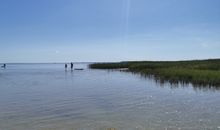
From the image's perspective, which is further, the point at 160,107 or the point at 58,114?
the point at 160,107

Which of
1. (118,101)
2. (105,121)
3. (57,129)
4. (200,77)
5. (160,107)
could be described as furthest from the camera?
(200,77)

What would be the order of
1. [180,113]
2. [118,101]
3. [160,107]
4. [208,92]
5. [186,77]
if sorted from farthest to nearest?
1. [186,77]
2. [208,92]
3. [118,101]
4. [160,107]
5. [180,113]

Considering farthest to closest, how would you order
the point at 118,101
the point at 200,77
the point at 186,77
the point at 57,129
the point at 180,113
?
the point at 186,77
the point at 200,77
the point at 118,101
the point at 180,113
the point at 57,129

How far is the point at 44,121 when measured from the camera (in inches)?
540

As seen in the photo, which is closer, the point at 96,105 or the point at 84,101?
the point at 96,105

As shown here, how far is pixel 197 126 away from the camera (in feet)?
41.1

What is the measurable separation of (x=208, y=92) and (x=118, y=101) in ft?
24.4

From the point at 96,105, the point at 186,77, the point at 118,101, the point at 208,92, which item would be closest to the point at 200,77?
the point at 186,77

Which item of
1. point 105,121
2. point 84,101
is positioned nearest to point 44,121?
point 105,121

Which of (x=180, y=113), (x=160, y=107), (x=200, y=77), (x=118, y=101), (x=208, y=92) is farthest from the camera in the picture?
(x=200, y=77)

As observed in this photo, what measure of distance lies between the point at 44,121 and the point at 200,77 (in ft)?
63.8

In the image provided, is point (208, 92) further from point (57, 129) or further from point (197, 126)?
point (57, 129)

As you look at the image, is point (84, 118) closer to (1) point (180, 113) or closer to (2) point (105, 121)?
(2) point (105, 121)

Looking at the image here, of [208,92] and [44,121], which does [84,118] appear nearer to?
[44,121]
